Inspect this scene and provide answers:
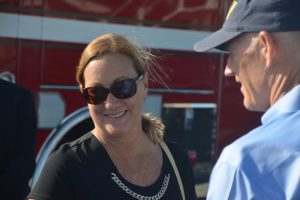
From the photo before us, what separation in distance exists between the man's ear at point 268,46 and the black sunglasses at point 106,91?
2.66 ft

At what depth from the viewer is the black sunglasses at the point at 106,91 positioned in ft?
6.57

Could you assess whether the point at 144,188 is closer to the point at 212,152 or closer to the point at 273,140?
the point at 273,140

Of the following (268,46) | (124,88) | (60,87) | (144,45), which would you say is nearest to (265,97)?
(268,46)

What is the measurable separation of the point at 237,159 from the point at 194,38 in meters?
3.73

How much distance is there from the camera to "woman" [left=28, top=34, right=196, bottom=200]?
190cm

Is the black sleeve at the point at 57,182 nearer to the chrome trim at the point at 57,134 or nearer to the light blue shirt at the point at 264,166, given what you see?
the light blue shirt at the point at 264,166

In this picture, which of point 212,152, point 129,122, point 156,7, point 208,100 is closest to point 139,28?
point 156,7

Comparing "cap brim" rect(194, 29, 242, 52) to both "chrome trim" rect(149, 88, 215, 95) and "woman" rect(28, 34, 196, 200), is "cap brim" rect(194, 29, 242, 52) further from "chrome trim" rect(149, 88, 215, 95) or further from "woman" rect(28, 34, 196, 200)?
"chrome trim" rect(149, 88, 215, 95)

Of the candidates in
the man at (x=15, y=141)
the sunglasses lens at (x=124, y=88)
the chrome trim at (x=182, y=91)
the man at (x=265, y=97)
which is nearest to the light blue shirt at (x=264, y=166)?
the man at (x=265, y=97)

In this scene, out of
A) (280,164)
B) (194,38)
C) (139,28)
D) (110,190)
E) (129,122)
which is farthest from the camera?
(194,38)

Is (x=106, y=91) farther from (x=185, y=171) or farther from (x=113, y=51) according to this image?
(x=185, y=171)

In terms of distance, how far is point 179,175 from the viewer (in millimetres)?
2127

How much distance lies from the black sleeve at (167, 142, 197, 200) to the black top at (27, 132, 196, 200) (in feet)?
0.24

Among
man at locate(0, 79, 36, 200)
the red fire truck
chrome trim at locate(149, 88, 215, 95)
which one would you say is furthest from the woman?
chrome trim at locate(149, 88, 215, 95)
